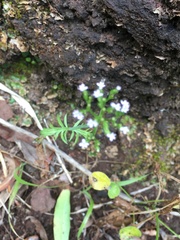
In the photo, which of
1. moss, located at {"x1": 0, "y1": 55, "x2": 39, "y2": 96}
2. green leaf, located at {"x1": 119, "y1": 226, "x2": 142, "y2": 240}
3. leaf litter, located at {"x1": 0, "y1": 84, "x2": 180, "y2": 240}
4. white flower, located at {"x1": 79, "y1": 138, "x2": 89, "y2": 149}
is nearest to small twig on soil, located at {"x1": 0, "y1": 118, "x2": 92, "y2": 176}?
leaf litter, located at {"x1": 0, "y1": 84, "x2": 180, "y2": 240}

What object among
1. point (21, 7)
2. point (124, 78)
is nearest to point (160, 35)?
point (124, 78)

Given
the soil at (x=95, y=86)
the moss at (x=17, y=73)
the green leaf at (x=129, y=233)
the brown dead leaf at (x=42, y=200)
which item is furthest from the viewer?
the moss at (x=17, y=73)

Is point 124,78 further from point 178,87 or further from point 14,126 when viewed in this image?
point 14,126

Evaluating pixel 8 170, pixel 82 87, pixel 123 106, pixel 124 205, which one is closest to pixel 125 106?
pixel 123 106

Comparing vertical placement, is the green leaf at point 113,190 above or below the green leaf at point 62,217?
above

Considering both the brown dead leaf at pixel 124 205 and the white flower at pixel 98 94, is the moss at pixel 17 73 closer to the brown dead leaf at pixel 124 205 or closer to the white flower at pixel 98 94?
the white flower at pixel 98 94

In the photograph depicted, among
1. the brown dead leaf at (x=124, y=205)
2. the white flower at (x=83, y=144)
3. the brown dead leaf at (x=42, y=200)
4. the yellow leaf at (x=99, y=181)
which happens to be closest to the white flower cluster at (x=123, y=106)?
the white flower at (x=83, y=144)

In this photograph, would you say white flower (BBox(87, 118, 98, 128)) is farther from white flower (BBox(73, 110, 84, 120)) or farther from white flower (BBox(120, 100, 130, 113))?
white flower (BBox(120, 100, 130, 113))
